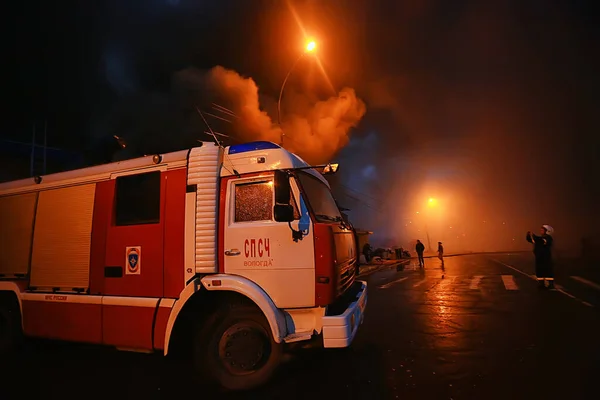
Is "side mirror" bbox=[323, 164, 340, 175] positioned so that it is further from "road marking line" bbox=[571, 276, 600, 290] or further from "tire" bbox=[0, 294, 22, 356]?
"road marking line" bbox=[571, 276, 600, 290]

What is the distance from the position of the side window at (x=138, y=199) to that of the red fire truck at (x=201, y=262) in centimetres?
2

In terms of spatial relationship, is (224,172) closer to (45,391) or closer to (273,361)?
(273,361)

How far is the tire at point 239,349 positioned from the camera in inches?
142

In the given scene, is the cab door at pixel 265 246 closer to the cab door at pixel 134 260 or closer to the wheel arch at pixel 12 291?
the cab door at pixel 134 260

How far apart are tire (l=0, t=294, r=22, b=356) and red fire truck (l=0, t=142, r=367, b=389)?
26cm

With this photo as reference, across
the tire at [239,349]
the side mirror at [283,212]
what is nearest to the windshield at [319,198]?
the side mirror at [283,212]

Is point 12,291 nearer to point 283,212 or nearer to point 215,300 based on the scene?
point 215,300

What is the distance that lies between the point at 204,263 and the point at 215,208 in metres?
0.61

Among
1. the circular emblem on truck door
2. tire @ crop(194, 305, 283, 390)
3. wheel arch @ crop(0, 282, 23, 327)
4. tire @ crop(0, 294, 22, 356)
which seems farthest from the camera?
tire @ crop(0, 294, 22, 356)

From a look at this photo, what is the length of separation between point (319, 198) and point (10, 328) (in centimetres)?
479

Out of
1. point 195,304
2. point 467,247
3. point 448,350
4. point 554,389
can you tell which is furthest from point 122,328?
point 467,247

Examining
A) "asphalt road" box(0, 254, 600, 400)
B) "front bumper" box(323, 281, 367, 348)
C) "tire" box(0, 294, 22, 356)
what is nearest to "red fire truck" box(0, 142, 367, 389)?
"front bumper" box(323, 281, 367, 348)

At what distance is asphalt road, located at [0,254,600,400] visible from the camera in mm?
3547

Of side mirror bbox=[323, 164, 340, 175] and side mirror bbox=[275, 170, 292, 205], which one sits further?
side mirror bbox=[323, 164, 340, 175]
